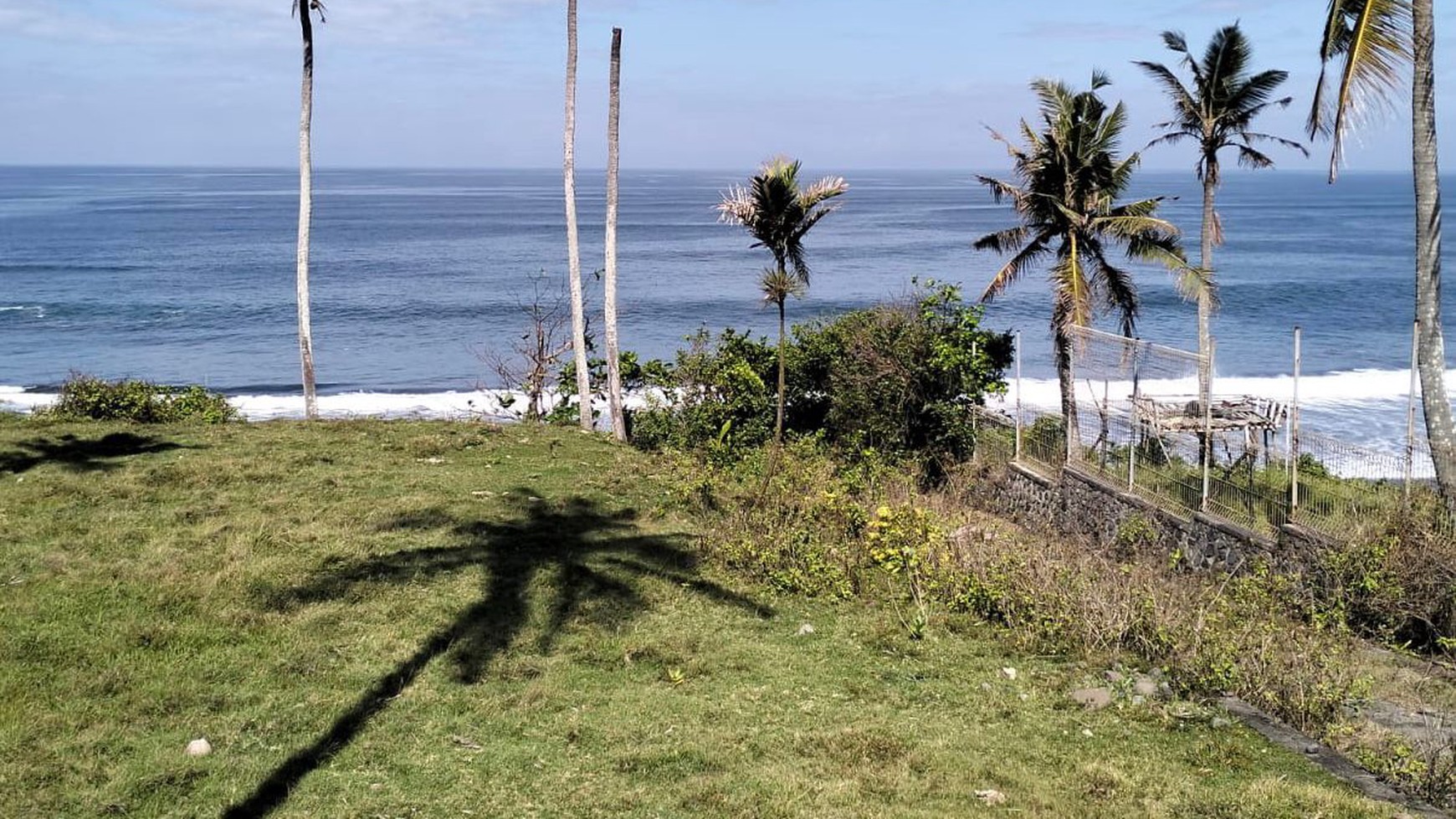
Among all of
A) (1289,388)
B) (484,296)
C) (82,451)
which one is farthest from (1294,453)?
(484,296)

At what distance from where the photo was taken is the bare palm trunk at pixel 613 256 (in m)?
22.4

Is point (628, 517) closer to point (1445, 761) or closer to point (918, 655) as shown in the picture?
point (918, 655)

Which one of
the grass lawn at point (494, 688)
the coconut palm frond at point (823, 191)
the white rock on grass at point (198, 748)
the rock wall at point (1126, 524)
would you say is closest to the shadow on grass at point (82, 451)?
the grass lawn at point (494, 688)

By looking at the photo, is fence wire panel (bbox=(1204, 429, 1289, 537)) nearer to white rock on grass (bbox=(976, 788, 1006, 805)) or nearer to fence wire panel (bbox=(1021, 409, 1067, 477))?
fence wire panel (bbox=(1021, 409, 1067, 477))

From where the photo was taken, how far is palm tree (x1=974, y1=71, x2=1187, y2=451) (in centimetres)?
2102

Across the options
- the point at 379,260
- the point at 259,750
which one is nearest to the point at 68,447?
the point at 259,750

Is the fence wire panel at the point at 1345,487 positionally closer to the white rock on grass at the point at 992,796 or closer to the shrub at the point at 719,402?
the white rock on grass at the point at 992,796

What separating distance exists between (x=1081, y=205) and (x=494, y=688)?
15.5 meters

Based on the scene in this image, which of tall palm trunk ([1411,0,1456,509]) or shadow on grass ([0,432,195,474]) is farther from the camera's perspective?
shadow on grass ([0,432,195,474])

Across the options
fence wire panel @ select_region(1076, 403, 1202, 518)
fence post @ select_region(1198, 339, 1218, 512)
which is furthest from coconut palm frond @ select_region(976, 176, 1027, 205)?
fence post @ select_region(1198, 339, 1218, 512)

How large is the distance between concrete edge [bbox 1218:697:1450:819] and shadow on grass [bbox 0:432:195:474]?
14024mm

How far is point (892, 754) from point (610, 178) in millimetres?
15912

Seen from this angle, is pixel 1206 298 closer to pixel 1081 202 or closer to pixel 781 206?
pixel 1081 202

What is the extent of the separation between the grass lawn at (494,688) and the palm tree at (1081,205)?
9780mm
